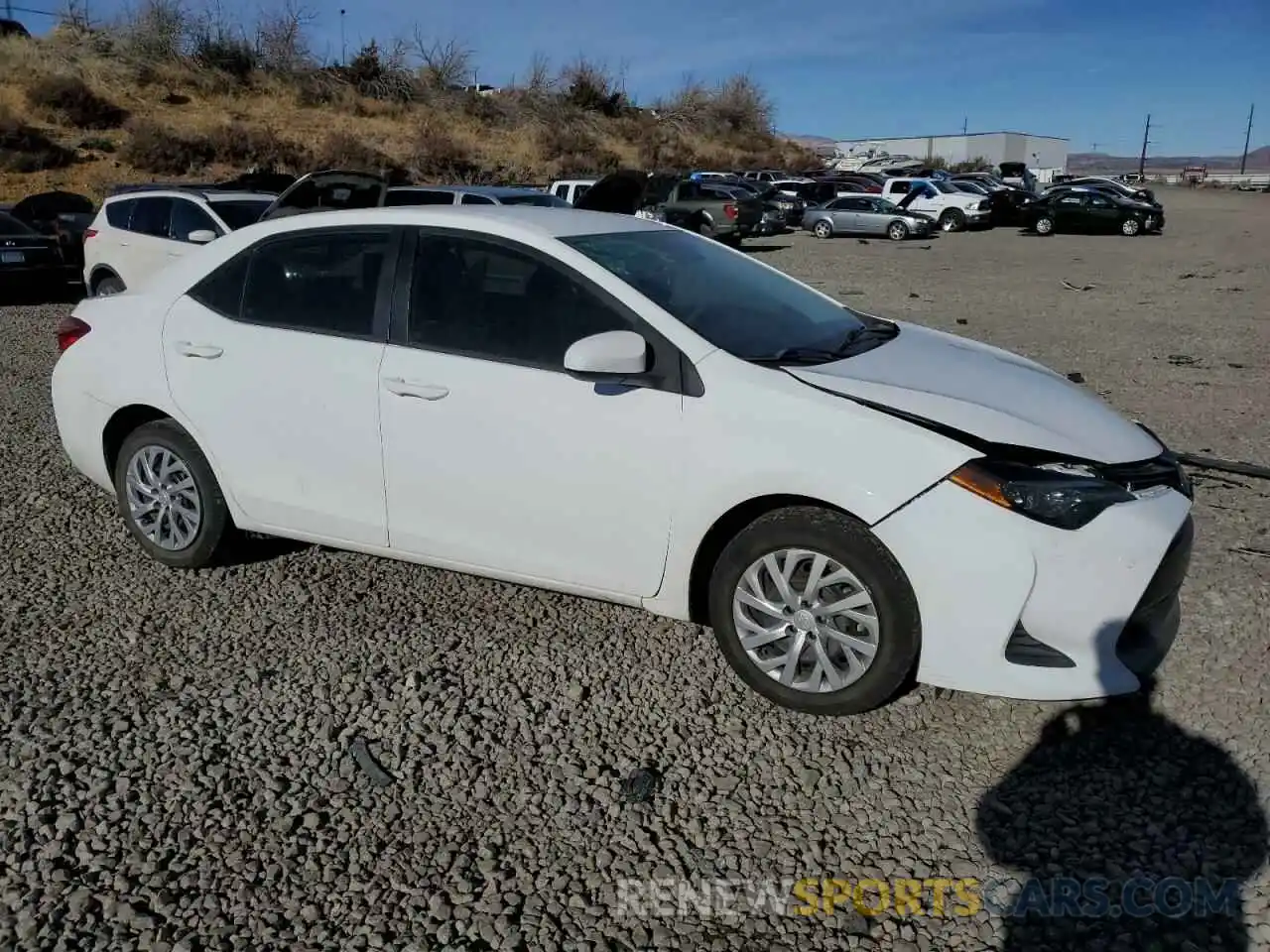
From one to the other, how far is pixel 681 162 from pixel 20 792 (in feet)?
204

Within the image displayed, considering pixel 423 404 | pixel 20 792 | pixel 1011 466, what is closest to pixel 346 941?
pixel 20 792

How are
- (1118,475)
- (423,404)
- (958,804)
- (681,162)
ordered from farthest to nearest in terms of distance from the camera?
(681,162) → (423,404) → (1118,475) → (958,804)

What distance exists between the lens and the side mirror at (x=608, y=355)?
11.2 ft

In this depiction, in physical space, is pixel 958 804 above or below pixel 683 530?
below

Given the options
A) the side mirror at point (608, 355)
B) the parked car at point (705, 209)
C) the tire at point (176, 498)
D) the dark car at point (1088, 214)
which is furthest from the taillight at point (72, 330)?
the dark car at point (1088, 214)

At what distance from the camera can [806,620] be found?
11.1 ft

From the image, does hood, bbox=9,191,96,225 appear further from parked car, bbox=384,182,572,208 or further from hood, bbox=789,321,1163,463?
hood, bbox=789,321,1163,463

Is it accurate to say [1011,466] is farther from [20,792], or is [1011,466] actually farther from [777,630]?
[20,792]

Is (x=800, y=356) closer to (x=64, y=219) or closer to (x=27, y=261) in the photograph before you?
(x=27, y=261)

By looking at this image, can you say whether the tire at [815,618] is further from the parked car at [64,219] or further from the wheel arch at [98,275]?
the parked car at [64,219]

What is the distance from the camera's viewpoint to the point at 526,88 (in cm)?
6212

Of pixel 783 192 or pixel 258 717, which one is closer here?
pixel 258 717

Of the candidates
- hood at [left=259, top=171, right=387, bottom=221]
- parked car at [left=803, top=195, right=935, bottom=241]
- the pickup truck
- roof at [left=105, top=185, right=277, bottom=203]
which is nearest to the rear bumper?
hood at [left=259, top=171, right=387, bottom=221]

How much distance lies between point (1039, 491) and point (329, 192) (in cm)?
1015
